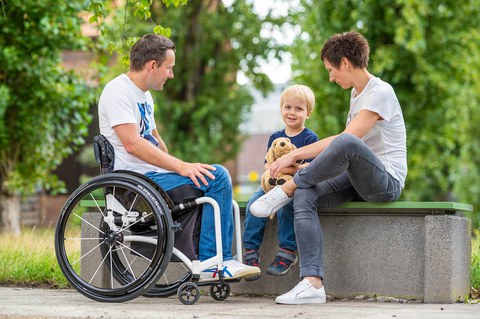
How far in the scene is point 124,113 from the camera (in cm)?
502

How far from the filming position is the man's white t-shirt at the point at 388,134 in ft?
17.1

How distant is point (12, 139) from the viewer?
40.2ft

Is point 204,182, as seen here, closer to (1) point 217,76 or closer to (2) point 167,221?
(2) point 167,221

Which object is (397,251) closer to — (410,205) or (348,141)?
(410,205)

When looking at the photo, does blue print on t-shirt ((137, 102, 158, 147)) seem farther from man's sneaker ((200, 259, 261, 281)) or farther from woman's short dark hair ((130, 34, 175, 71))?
man's sneaker ((200, 259, 261, 281))

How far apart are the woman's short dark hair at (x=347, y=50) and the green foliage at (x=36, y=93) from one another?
5.53 m

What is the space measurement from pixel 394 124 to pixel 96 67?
293 inches

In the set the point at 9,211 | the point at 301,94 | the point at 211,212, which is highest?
the point at 301,94

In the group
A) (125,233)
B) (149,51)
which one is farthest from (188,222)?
(149,51)

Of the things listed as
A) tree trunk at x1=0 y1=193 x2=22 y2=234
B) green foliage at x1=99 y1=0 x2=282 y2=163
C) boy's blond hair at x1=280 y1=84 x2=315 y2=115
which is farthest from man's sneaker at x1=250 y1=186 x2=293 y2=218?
green foliage at x1=99 y1=0 x2=282 y2=163

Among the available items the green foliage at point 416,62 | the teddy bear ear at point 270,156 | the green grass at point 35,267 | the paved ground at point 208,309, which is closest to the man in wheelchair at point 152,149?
the paved ground at point 208,309

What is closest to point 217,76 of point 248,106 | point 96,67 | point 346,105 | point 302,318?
point 248,106

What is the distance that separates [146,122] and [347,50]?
126cm

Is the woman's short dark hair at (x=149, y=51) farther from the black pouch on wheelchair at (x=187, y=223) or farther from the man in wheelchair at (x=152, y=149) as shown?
the black pouch on wheelchair at (x=187, y=223)
